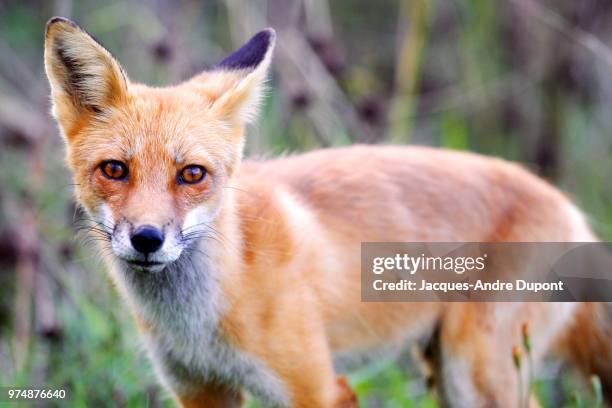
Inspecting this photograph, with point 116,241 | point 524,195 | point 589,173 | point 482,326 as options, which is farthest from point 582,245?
point 589,173

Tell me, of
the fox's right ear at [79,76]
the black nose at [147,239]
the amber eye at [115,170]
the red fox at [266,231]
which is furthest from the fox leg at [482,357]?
the fox's right ear at [79,76]

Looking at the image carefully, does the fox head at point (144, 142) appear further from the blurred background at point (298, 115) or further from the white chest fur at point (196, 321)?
the blurred background at point (298, 115)

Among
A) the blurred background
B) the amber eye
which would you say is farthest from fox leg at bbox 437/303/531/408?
the amber eye

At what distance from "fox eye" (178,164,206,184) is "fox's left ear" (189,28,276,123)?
16.6 inches

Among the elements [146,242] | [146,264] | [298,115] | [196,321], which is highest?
[298,115]

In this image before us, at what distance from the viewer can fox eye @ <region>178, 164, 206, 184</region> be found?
3.96 meters

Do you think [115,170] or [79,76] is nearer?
[115,170]

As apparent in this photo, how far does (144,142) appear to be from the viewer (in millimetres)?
3943

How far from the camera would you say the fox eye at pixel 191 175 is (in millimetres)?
3959

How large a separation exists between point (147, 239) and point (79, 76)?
3.85 ft

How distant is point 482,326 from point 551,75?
17.5ft

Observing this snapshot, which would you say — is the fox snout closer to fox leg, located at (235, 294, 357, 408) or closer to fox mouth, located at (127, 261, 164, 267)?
fox mouth, located at (127, 261, 164, 267)

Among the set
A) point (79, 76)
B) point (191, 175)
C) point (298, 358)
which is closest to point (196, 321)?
point (298, 358)

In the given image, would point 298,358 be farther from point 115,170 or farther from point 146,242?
point 115,170
